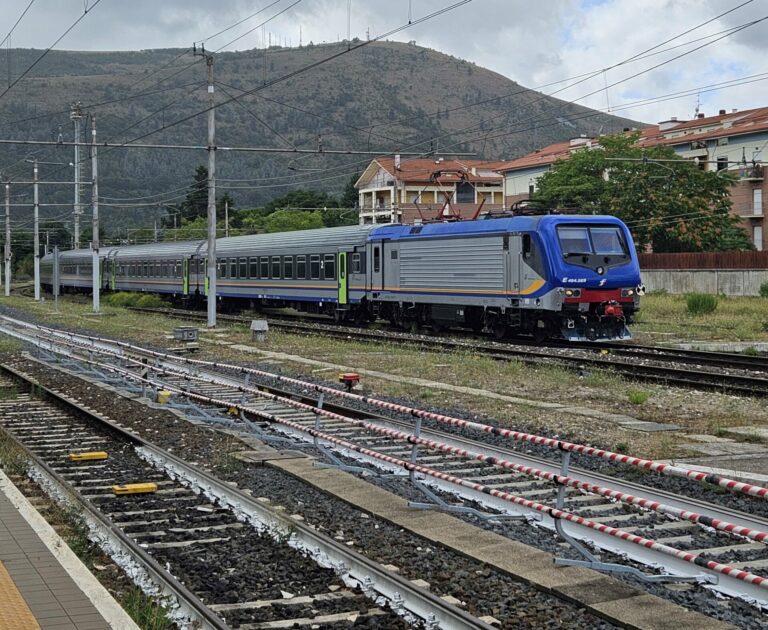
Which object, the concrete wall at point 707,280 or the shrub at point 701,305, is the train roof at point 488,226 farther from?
the concrete wall at point 707,280

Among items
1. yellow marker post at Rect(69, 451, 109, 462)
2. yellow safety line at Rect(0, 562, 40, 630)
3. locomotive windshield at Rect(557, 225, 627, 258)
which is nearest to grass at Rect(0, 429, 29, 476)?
yellow marker post at Rect(69, 451, 109, 462)

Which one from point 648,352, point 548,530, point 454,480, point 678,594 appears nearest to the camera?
point 678,594

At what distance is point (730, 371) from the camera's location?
20578mm

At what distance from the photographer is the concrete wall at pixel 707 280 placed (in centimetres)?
4919

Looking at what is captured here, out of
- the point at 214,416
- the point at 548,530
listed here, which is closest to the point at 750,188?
the point at 214,416

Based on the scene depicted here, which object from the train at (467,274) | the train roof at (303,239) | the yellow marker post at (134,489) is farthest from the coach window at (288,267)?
the yellow marker post at (134,489)

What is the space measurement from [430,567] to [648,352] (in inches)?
682

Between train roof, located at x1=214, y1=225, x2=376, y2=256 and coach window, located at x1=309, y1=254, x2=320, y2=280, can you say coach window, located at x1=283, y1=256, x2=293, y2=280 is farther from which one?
coach window, located at x1=309, y1=254, x2=320, y2=280

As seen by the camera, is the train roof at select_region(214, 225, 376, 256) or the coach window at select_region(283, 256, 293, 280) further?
the coach window at select_region(283, 256, 293, 280)

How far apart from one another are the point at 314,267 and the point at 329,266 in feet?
4.92

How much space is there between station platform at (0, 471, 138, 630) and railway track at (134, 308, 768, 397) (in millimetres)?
12208

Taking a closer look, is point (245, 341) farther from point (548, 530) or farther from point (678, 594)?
point (678, 594)

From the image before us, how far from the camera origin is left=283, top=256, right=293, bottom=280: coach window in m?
39.5

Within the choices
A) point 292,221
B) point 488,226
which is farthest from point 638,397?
point 292,221
